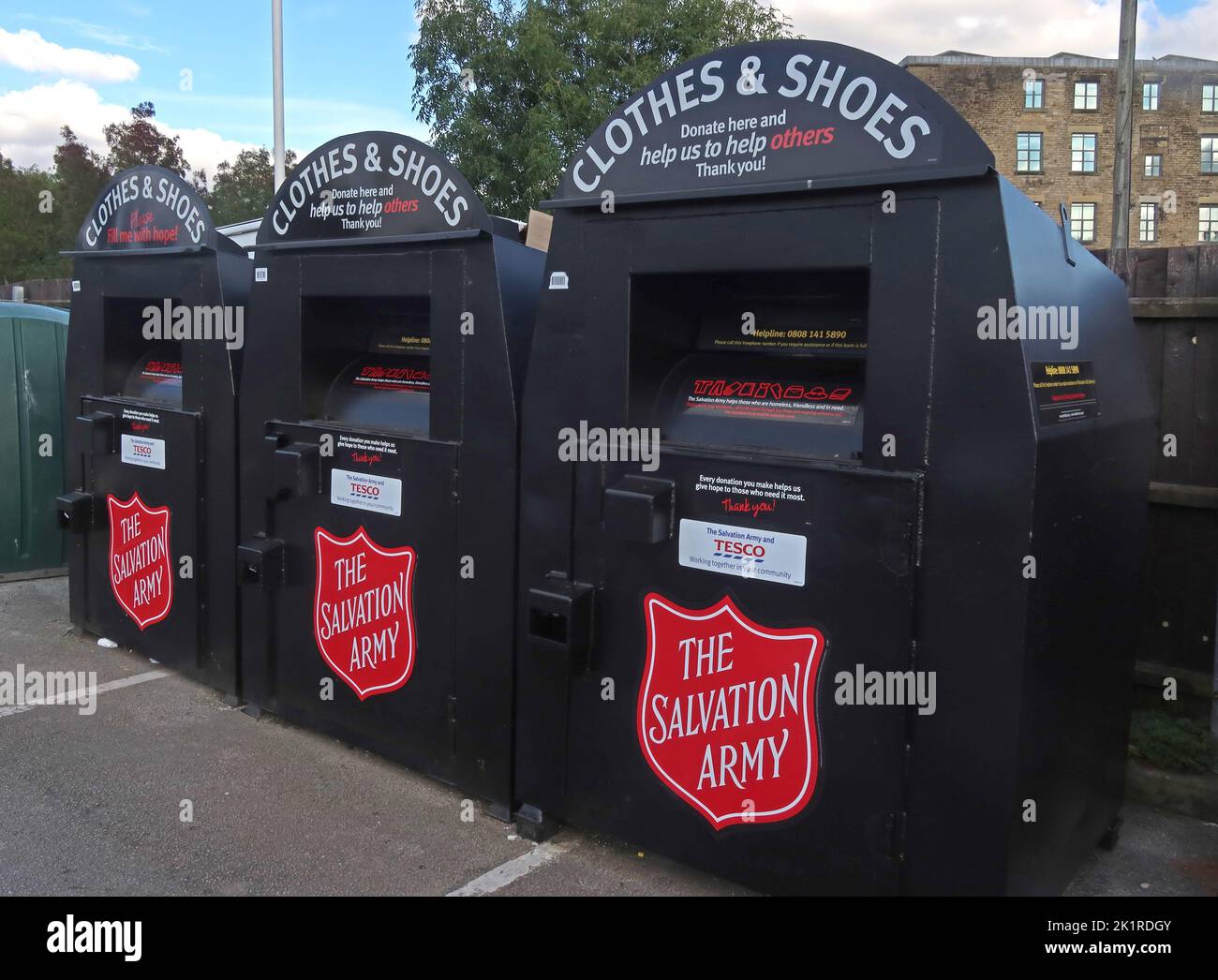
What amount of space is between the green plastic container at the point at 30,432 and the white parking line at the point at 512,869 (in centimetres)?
535

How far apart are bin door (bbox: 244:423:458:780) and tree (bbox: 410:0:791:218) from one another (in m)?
8.44

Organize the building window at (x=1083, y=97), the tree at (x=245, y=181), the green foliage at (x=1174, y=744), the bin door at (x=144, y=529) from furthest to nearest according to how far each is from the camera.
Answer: the building window at (x=1083, y=97) → the tree at (x=245, y=181) → the bin door at (x=144, y=529) → the green foliage at (x=1174, y=744)

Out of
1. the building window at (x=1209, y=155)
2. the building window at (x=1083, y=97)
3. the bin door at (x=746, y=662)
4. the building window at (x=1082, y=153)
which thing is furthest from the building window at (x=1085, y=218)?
the bin door at (x=746, y=662)

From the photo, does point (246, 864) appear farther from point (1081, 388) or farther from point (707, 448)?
point (1081, 388)

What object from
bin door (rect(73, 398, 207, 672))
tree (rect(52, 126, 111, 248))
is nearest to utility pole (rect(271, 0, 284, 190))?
bin door (rect(73, 398, 207, 672))

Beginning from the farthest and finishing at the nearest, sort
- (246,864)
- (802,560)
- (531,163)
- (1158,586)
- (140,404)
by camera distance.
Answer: (531,163) → (140,404) → (1158,586) → (246,864) → (802,560)

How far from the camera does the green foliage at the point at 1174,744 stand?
3.87m

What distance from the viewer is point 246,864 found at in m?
3.36

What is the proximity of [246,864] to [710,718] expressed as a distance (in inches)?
64.8

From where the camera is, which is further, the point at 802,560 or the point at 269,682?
the point at 269,682

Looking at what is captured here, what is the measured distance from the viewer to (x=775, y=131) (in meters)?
2.85

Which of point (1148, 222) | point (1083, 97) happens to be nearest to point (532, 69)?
point (1083, 97)

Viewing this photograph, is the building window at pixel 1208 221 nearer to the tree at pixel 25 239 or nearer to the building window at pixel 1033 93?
the building window at pixel 1033 93

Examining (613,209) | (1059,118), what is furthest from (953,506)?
(1059,118)
